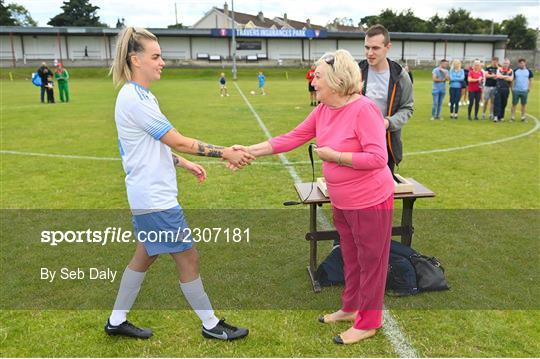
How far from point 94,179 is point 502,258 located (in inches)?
267

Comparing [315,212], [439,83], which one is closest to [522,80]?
[439,83]

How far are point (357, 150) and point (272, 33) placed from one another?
71.2 m

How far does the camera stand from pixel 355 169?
131 inches

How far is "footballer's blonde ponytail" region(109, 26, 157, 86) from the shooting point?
314 centimetres

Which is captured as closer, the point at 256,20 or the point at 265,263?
the point at 265,263

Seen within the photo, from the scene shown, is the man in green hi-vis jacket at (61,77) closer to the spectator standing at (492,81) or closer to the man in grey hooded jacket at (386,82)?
the spectator standing at (492,81)

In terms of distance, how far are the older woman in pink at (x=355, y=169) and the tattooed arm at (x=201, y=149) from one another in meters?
0.16

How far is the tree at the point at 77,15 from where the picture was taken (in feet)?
302

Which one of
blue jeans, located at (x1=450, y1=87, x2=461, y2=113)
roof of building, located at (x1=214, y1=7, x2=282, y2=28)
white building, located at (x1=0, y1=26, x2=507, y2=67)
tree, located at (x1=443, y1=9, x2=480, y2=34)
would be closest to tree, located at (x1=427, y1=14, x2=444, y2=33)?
tree, located at (x1=443, y1=9, x2=480, y2=34)

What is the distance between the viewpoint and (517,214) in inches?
265

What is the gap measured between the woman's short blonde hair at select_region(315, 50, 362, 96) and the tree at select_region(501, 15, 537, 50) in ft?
344

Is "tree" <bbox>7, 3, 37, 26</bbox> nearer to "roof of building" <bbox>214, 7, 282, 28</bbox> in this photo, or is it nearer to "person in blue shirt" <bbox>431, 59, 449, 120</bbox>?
"roof of building" <bbox>214, 7, 282, 28</bbox>
